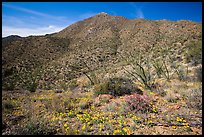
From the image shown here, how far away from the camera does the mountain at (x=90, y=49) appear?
80.5 feet

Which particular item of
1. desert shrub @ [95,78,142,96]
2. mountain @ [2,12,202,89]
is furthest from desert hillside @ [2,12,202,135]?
mountain @ [2,12,202,89]

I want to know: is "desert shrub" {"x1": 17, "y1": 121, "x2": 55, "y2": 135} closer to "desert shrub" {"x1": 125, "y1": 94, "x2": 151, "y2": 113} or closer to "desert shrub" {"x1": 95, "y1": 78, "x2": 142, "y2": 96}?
"desert shrub" {"x1": 125, "y1": 94, "x2": 151, "y2": 113}

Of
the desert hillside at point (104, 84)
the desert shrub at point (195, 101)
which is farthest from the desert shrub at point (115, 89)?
the desert shrub at point (195, 101)

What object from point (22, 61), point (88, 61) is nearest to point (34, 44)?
point (22, 61)

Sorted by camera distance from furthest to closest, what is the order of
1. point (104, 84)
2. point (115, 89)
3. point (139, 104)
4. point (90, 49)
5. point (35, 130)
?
point (90, 49)
point (104, 84)
point (115, 89)
point (139, 104)
point (35, 130)

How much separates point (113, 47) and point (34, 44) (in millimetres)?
16779

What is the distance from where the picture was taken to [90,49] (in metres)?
35.6

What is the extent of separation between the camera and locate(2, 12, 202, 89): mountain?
80.5 feet

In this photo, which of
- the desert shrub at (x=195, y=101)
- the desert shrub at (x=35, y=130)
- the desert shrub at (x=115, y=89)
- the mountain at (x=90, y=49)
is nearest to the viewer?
the desert shrub at (x=35, y=130)

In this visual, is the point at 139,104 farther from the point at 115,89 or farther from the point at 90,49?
the point at 90,49

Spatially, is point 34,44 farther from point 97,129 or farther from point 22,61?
point 97,129

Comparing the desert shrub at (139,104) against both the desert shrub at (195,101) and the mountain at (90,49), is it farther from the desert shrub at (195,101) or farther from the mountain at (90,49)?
the mountain at (90,49)

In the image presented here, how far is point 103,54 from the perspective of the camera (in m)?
32.8

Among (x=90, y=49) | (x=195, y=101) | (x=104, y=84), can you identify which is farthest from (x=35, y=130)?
(x=90, y=49)
